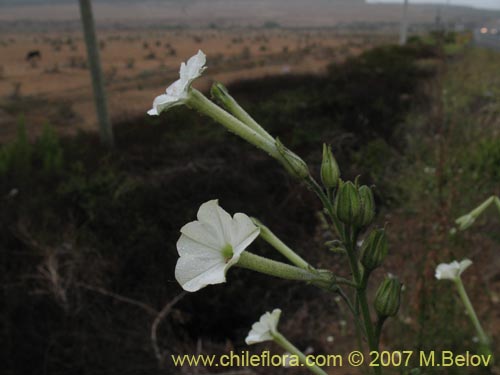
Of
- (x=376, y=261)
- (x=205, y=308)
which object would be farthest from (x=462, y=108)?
(x=376, y=261)

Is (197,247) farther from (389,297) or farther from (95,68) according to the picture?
(95,68)

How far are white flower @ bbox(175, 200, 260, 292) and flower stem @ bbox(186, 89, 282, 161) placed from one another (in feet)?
0.74

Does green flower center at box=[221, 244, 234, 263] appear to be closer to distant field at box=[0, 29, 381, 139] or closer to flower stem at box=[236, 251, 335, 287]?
flower stem at box=[236, 251, 335, 287]

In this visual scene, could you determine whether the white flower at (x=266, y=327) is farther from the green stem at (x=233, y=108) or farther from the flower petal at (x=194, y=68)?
the flower petal at (x=194, y=68)

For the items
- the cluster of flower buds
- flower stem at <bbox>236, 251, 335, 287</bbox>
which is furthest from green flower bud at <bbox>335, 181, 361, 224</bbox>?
flower stem at <bbox>236, 251, 335, 287</bbox>

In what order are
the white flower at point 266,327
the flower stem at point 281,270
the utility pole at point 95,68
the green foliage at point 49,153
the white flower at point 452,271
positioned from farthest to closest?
the utility pole at point 95,68, the green foliage at point 49,153, the white flower at point 452,271, the white flower at point 266,327, the flower stem at point 281,270

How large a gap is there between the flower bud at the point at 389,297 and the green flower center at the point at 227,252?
0.39 m

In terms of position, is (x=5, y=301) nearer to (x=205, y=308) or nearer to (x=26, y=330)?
(x=26, y=330)

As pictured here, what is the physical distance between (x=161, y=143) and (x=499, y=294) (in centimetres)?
432

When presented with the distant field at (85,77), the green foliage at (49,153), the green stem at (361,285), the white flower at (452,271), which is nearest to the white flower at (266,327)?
the green stem at (361,285)

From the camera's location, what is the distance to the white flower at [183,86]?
0.98 metres

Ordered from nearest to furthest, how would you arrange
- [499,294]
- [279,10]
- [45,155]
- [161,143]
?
[499,294] → [45,155] → [161,143] → [279,10]

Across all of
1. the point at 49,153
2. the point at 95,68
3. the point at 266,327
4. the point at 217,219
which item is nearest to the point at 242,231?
the point at 217,219

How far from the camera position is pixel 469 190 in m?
4.99
